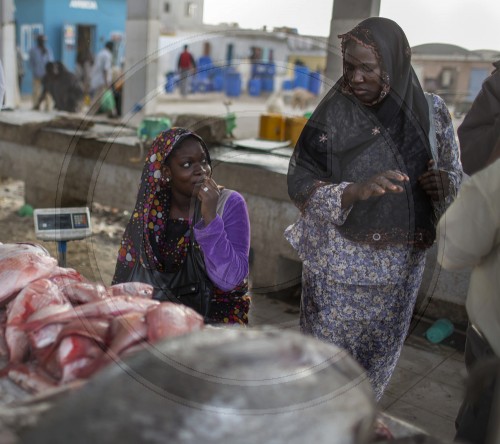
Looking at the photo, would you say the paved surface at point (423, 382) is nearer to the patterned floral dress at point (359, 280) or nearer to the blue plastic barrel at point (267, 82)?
the patterned floral dress at point (359, 280)

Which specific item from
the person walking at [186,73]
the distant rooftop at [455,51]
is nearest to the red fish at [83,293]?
the person walking at [186,73]

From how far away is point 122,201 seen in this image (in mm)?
6242

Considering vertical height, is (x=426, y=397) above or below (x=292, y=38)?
below

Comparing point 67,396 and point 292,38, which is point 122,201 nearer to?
point 292,38

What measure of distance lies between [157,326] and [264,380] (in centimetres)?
48

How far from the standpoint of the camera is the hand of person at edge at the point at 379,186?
6.26ft

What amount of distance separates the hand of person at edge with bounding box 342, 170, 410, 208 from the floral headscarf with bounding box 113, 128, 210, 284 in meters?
0.67

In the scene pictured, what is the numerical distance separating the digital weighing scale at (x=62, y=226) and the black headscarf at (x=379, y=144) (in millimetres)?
1158

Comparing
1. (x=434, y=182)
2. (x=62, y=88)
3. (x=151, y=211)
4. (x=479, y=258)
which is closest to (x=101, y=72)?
(x=62, y=88)

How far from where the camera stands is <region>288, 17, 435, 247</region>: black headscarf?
A: 208cm

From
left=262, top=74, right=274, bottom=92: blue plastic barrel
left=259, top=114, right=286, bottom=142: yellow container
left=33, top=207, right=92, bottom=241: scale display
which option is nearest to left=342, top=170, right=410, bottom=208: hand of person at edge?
left=262, top=74, right=274, bottom=92: blue plastic barrel

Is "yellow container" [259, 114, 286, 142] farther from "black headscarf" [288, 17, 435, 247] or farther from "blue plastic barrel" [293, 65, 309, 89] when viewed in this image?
"black headscarf" [288, 17, 435, 247]

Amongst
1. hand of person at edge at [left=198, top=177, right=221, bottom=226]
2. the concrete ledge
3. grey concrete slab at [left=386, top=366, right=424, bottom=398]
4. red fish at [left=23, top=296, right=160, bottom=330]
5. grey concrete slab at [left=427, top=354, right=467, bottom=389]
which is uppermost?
hand of person at edge at [left=198, top=177, right=221, bottom=226]

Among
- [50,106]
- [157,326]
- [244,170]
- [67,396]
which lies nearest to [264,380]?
[67,396]
